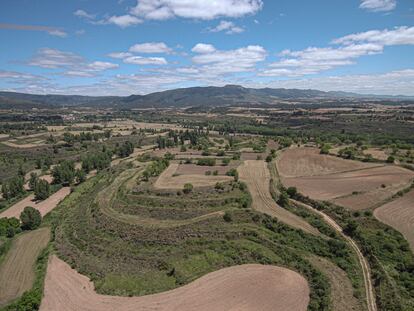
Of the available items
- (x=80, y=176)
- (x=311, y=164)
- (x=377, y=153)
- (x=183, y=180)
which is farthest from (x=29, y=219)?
(x=377, y=153)

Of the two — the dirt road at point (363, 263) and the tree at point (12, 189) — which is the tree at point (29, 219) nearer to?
the tree at point (12, 189)

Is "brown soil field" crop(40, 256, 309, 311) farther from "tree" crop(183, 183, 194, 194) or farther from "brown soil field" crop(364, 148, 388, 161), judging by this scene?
"brown soil field" crop(364, 148, 388, 161)

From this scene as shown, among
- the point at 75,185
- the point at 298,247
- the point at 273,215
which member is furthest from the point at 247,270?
the point at 75,185

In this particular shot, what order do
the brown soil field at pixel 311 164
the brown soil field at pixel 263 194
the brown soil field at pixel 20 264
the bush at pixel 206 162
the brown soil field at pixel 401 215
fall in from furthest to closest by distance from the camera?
the bush at pixel 206 162 < the brown soil field at pixel 311 164 < the brown soil field at pixel 263 194 < the brown soil field at pixel 401 215 < the brown soil field at pixel 20 264

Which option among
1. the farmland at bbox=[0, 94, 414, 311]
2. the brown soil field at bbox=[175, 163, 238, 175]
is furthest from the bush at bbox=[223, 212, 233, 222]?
the brown soil field at bbox=[175, 163, 238, 175]

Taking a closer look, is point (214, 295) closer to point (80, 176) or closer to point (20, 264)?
point (20, 264)

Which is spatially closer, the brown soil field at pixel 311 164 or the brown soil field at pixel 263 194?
the brown soil field at pixel 263 194

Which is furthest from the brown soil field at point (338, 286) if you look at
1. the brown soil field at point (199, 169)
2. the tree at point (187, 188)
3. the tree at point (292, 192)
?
the brown soil field at point (199, 169)

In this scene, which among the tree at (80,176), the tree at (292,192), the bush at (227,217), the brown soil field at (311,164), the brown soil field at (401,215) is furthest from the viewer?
the tree at (80,176)
